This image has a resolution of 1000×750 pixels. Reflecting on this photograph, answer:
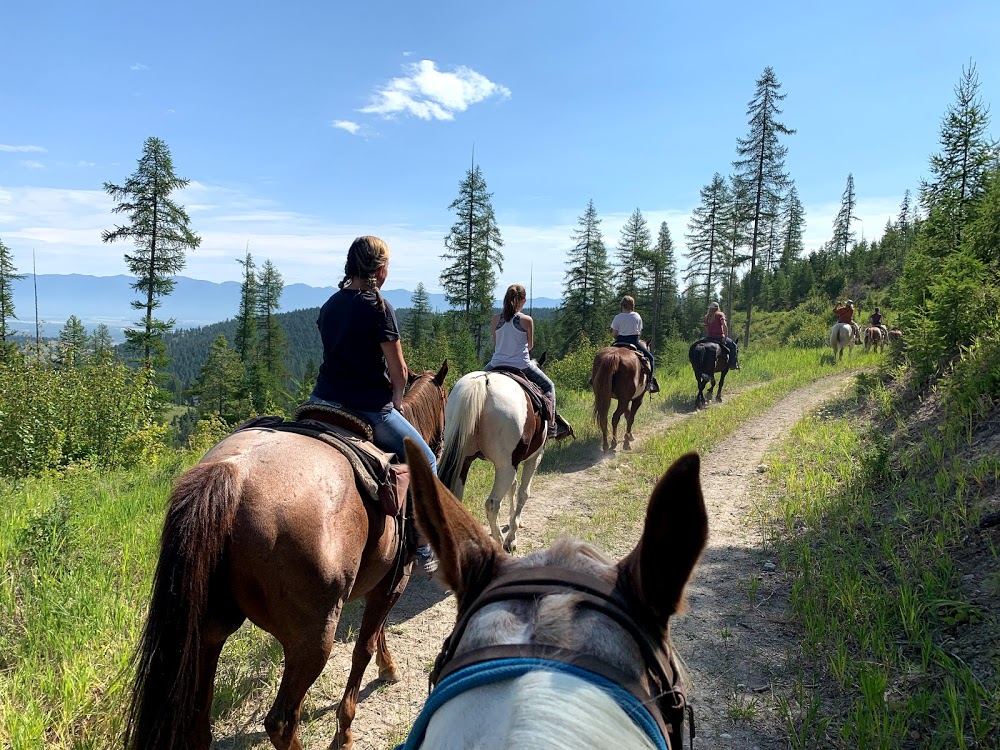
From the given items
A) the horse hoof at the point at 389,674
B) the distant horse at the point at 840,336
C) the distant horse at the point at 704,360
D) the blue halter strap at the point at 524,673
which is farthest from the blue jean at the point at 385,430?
the distant horse at the point at 840,336

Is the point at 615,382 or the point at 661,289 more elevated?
the point at 661,289

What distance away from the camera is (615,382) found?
34.8 feet

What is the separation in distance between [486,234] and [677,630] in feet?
124

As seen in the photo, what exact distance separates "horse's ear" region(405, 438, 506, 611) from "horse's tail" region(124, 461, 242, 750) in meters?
1.50

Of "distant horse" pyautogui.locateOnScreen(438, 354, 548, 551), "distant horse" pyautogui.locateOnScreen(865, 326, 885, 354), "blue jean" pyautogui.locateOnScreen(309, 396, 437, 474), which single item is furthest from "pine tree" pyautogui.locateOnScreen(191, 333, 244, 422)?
"blue jean" pyautogui.locateOnScreen(309, 396, 437, 474)

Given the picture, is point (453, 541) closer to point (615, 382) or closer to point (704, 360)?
point (615, 382)

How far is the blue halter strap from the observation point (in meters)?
0.96

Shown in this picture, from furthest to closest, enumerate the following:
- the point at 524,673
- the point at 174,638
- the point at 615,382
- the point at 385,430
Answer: the point at 615,382 → the point at 385,430 → the point at 174,638 → the point at 524,673

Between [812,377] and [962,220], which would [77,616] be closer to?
[962,220]

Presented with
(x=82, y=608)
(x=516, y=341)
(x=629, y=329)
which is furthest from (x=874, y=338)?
(x=82, y=608)

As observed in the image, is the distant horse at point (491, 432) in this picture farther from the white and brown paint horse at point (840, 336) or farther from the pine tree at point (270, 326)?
the pine tree at point (270, 326)

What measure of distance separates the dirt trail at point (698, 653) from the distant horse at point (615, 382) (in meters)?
3.51

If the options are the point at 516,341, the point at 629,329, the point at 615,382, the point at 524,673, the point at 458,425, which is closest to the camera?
the point at 524,673

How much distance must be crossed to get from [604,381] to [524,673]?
9.57 meters
